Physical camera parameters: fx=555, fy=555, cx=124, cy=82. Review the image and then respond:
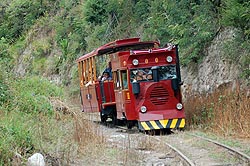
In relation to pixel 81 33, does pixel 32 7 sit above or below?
above

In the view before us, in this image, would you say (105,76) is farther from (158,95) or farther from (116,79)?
(158,95)

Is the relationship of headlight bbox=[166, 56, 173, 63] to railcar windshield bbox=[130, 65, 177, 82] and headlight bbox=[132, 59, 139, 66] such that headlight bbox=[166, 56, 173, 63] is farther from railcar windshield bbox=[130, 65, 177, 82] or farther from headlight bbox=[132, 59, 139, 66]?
headlight bbox=[132, 59, 139, 66]

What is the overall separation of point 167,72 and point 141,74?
2.97 feet

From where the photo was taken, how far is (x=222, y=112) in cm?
1778

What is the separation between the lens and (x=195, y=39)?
23531 millimetres

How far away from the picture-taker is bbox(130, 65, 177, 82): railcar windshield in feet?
62.6

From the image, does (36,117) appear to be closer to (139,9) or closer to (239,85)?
(239,85)

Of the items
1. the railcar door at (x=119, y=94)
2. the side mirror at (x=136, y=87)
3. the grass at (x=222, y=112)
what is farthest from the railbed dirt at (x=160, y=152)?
the railcar door at (x=119, y=94)

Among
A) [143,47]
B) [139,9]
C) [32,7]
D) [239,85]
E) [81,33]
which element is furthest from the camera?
[32,7]

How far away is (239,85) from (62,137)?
818cm

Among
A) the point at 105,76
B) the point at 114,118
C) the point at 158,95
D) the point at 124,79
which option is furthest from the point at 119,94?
the point at 114,118

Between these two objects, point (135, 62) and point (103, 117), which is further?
point (103, 117)

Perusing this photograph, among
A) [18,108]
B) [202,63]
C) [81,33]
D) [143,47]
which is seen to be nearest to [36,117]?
[18,108]

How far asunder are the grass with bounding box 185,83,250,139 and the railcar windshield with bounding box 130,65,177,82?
5.79 ft
